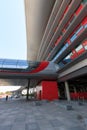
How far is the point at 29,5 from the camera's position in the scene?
2691 centimetres

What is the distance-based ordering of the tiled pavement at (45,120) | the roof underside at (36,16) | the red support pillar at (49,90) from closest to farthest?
1. the tiled pavement at (45,120)
2. the red support pillar at (49,90)
3. the roof underside at (36,16)

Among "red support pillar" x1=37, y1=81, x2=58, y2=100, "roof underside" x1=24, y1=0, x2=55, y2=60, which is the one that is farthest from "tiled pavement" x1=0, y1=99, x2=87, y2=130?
"roof underside" x1=24, y1=0, x2=55, y2=60

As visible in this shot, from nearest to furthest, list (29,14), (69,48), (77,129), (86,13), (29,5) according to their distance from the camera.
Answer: (77,129), (86,13), (69,48), (29,5), (29,14)

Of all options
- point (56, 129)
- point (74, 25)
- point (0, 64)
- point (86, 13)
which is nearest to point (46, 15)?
point (74, 25)

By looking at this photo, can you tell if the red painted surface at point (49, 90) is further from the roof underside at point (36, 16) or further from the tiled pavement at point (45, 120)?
the roof underside at point (36, 16)

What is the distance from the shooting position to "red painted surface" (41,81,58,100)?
81.5 ft

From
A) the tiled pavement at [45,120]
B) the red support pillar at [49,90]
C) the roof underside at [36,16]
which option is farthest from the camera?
the roof underside at [36,16]

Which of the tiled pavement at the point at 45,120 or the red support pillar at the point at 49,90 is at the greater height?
Answer: the red support pillar at the point at 49,90

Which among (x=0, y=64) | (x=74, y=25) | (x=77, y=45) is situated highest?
(x=74, y=25)

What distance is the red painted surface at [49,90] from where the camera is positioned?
2483 cm

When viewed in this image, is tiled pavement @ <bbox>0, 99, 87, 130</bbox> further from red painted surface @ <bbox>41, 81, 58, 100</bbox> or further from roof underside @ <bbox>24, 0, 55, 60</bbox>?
roof underside @ <bbox>24, 0, 55, 60</bbox>

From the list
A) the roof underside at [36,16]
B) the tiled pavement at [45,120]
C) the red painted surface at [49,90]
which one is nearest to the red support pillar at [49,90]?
the red painted surface at [49,90]

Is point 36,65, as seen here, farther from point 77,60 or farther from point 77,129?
point 77,129

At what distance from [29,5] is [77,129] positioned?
2860 cm
